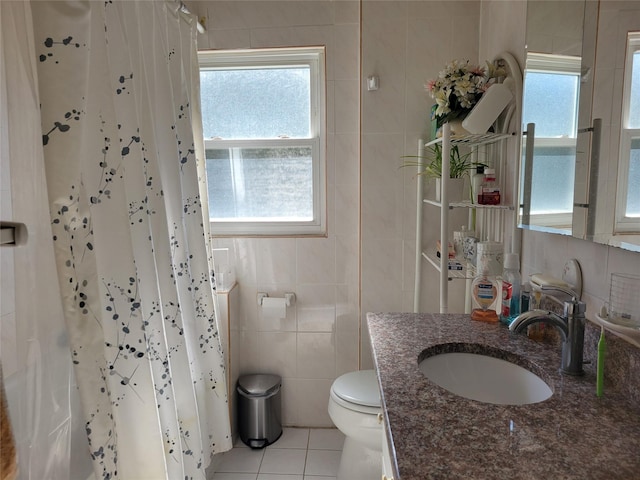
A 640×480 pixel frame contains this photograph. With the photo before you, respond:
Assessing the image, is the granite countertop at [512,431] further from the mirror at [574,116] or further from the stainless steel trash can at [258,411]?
the stainless steel trash can at [258,411]

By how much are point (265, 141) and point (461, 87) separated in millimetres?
1089

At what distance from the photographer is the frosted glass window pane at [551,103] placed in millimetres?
1164

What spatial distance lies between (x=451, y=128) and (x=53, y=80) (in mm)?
1279

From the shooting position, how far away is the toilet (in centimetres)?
168

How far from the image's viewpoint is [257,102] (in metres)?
2.29

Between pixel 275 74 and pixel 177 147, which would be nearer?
pixel 177 147

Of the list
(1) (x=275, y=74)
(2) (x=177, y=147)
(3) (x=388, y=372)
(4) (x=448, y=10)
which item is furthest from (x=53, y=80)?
(4) (x=448, y=10)

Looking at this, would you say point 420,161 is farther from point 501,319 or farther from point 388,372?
point 388,372

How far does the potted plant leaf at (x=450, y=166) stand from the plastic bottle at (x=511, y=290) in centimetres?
46

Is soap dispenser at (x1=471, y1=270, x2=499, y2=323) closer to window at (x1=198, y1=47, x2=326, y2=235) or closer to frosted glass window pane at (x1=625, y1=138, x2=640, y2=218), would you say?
frosted glass window pane at (x1=625, y1=138, x2=640, y2=218)

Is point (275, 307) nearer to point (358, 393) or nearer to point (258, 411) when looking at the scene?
point (258, 411)

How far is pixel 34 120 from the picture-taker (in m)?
0.87

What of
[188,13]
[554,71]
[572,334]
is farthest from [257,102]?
[572,334]

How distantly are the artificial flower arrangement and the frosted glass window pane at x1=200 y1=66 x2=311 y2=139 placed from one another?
0.85 metres
